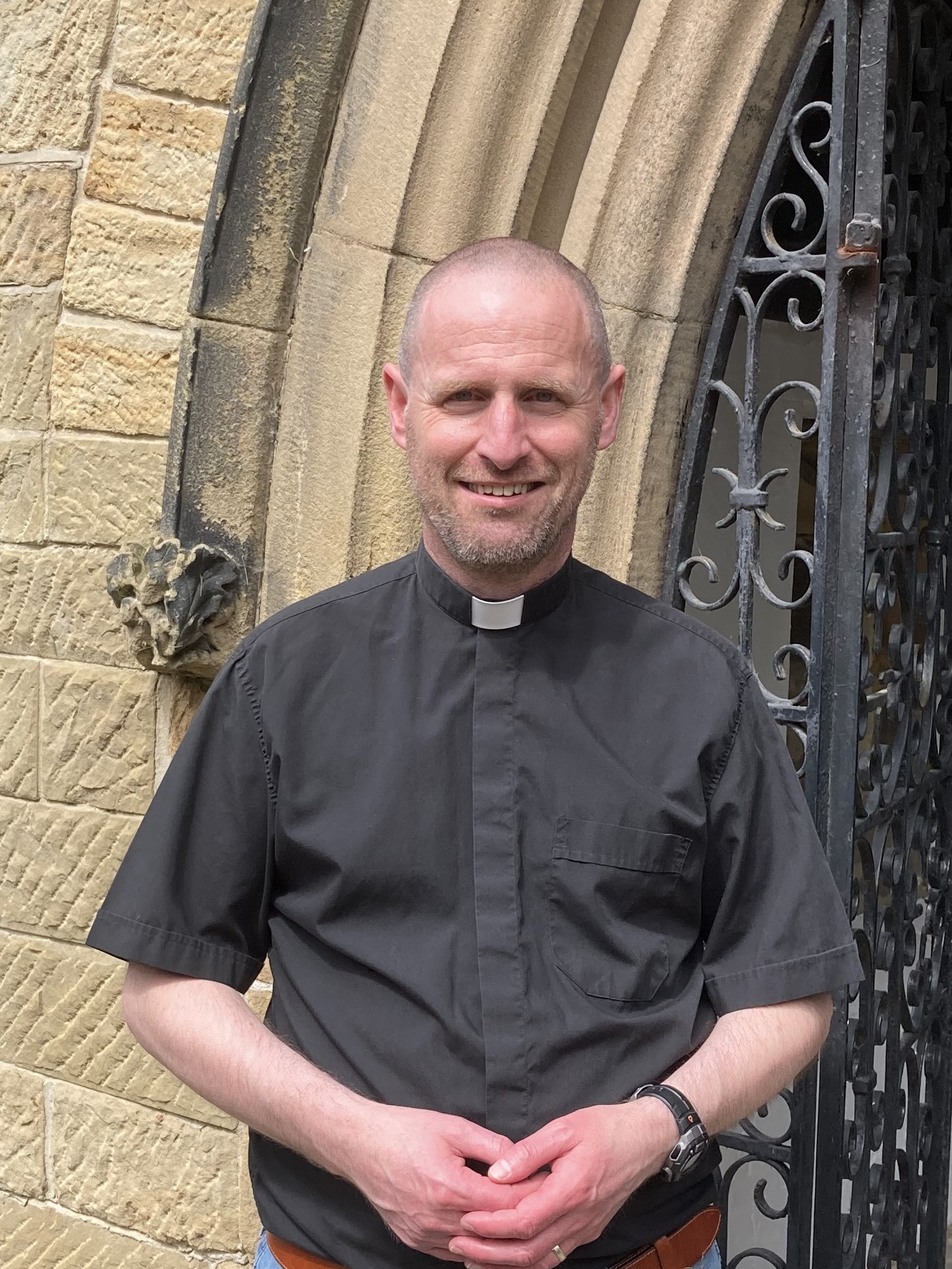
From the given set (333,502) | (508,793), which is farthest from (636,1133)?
(333,502)

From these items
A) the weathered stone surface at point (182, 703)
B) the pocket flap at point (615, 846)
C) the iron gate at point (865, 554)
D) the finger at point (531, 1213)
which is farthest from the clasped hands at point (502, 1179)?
the weathered stone surface at point (182, 703)

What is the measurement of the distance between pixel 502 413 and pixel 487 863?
1.62ft

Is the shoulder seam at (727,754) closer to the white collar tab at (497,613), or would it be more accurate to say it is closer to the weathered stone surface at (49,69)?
the white collar tab at (497,613)

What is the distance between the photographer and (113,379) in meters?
2.39

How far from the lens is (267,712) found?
149cm

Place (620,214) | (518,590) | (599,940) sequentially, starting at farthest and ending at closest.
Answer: (620,214) < (518,590) < (599,940)

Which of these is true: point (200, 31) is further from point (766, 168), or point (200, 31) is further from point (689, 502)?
point (689, 502)

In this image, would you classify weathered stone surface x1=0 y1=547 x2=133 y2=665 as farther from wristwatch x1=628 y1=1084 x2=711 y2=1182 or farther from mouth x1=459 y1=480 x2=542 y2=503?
wristwatch x1=628 y1=1084 x2=711 y2=1182

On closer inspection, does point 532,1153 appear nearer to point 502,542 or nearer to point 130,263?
point 502,542

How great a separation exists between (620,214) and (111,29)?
99 centimetres

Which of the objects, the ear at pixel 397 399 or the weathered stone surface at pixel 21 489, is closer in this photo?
the ear at pixel 397 399

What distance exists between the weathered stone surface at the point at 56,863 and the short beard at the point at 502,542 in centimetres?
122

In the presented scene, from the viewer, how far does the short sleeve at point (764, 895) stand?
145 centimetres

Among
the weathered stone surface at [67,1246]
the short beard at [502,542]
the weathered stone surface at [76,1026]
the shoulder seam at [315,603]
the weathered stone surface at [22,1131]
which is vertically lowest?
the weathered stone surface at [67,1246]
